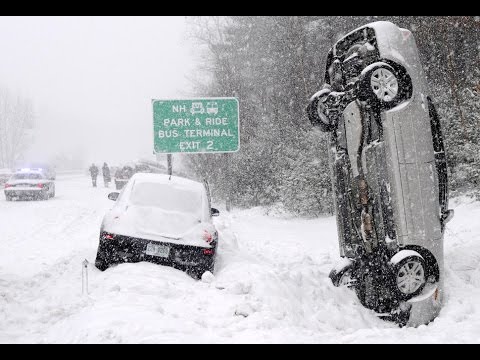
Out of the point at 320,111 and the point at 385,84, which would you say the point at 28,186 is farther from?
the point at 385,84

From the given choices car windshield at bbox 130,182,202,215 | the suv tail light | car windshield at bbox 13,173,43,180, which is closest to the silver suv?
the suv tail light

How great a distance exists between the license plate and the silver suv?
8.72ft

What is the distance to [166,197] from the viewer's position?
302 inches

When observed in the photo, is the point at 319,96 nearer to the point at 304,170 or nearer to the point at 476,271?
the point at 476,271

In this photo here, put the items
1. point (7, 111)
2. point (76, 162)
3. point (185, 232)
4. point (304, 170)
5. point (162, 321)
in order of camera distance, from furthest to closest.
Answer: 1. point (76, 162)
2. point (7, 111)
3. point (304, 170)
4. point (185, 232)
5. point (162, 321)

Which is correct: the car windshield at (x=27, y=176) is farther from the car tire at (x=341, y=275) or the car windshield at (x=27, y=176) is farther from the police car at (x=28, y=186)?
the car tire at (x=341, y=275)

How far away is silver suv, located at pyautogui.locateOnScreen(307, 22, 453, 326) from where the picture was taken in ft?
16.6

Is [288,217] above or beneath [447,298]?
above

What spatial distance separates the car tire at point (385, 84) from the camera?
512cm

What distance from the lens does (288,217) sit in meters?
16.6

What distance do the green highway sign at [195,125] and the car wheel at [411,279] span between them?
8.59 m

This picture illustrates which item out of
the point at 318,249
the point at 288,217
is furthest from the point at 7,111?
the point at 318,249

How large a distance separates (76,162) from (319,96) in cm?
10038

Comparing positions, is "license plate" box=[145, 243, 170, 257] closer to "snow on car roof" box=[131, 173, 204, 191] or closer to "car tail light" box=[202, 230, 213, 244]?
"car tail light" box=[202, 230, 213, 244]
